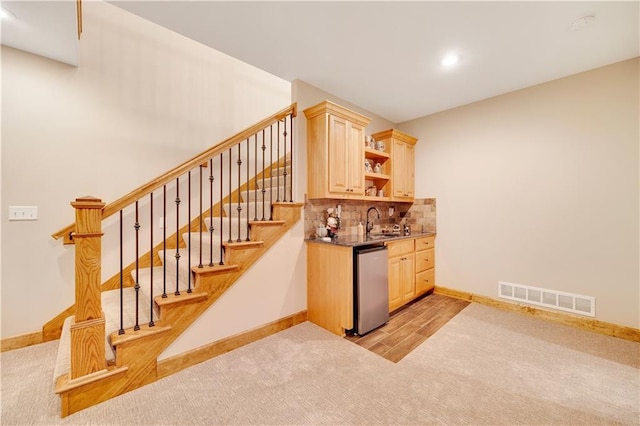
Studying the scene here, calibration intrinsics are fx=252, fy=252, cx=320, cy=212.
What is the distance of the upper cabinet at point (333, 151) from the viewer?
2875mm

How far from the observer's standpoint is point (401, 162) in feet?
13.2

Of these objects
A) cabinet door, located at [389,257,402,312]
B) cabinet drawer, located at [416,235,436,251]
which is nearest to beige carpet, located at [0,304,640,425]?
cabinet door, located at [389,257,402,312]

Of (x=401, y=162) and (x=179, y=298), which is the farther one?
(x=401, y=162)

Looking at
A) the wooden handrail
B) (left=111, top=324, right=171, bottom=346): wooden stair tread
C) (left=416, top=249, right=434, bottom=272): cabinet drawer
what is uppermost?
the wooden handrail

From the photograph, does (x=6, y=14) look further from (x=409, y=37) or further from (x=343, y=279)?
(x=343, y=279)

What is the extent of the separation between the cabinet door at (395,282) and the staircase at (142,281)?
136 cm

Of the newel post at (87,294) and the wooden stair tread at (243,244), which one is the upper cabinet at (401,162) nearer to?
the wooden stair tread at (243,244)

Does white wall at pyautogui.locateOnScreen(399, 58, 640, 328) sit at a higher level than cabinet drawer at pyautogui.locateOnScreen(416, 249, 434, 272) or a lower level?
higher

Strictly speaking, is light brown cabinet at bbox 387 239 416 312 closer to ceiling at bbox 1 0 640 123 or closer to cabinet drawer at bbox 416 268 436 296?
cabinet drawer at bbox 416 268 436 296

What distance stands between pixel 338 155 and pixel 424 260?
212cm

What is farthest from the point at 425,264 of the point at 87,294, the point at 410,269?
the point at 87,294

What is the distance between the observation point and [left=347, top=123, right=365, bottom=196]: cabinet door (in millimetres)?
3141

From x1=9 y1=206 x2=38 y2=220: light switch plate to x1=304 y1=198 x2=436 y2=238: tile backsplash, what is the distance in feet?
8.32

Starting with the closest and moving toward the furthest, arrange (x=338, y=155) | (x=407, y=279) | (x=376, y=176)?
(x=338, y=155), (x=407, y=279), (x=376, y=176)
